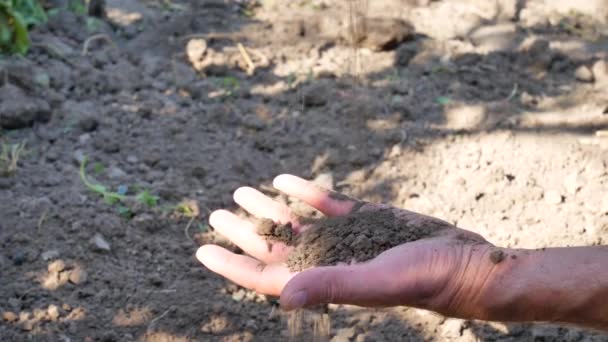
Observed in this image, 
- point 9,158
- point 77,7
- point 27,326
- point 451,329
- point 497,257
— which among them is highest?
point 77,7

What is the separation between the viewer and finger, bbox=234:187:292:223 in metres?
3.12

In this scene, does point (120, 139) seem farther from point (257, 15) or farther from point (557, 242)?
point (557, 242)

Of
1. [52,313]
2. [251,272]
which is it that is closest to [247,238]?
[251,272]

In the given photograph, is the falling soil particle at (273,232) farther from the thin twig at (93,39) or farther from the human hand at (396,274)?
the thin twig at (93,39)

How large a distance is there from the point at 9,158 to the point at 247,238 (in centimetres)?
154

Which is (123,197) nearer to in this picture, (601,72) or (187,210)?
(187,210)

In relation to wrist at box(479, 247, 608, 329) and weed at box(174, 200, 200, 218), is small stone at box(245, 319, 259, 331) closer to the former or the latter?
weed at box(174, 200, 200, 218)

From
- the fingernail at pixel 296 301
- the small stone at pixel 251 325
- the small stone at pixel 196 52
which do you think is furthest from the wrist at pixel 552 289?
the small stone at pixel 196 52

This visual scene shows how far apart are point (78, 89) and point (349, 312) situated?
207cm

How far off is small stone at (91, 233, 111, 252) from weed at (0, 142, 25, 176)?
611 mm

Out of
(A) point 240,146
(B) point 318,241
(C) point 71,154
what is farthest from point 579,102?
(C) point 71,154

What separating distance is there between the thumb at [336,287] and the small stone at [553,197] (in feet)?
5.65

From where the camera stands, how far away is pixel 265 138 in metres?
4.36

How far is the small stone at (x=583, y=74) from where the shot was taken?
4.85 metres
